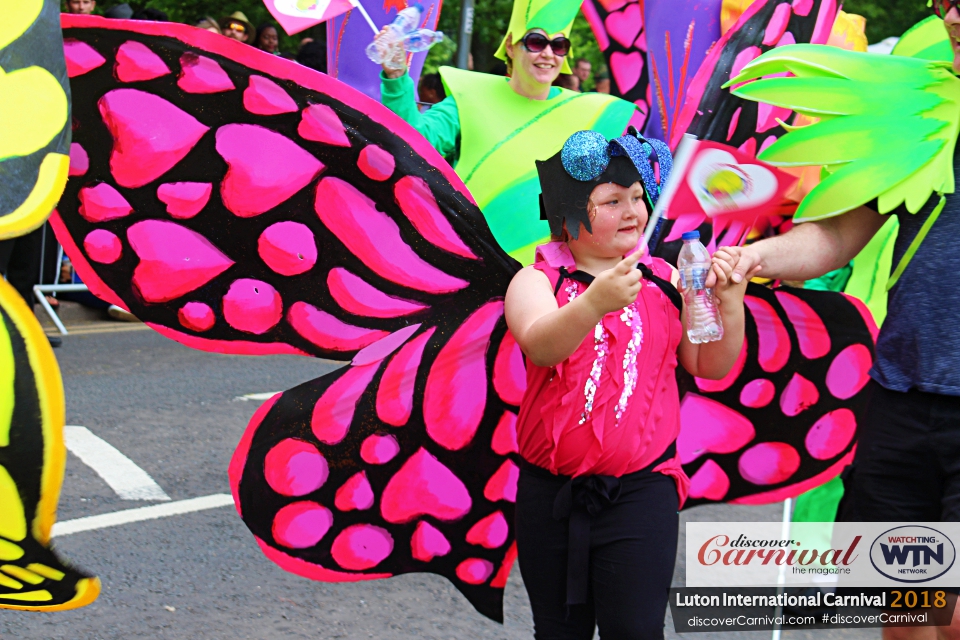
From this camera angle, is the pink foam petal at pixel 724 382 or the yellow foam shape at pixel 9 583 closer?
the yellow foam shape at pixel 9 583

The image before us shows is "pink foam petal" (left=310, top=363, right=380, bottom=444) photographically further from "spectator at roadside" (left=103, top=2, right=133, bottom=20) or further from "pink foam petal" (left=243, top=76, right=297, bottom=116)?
"spectator at roadside" (left=103, top=2, right=133, bottom=20)

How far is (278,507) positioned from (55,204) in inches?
35.2

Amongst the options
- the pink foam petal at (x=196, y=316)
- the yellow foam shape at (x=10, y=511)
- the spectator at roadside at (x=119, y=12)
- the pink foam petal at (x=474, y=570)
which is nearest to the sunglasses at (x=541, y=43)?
the pink foam petal at (x=196, y=316)

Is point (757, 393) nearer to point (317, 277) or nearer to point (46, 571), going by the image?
point (317, 277)

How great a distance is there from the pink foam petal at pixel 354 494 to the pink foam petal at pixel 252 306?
438 mm

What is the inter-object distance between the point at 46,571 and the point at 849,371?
218 centimetres

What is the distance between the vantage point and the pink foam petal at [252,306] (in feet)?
8.27

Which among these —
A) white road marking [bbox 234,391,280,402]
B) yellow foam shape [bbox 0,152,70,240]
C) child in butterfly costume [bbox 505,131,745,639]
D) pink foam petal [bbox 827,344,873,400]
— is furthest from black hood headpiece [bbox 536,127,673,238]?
white road marking [bbox 234,391,280,402]

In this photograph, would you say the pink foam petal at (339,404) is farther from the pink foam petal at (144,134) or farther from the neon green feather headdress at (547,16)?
the neon green feather headdress at (547,16)

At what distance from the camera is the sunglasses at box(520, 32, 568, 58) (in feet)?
11.5

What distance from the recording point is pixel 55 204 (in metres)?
2.20

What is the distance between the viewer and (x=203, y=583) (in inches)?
143

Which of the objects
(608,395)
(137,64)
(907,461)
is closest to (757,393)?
(907,461)

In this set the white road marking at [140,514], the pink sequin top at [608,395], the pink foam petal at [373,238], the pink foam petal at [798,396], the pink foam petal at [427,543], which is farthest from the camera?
the white road marking at [140,514]
